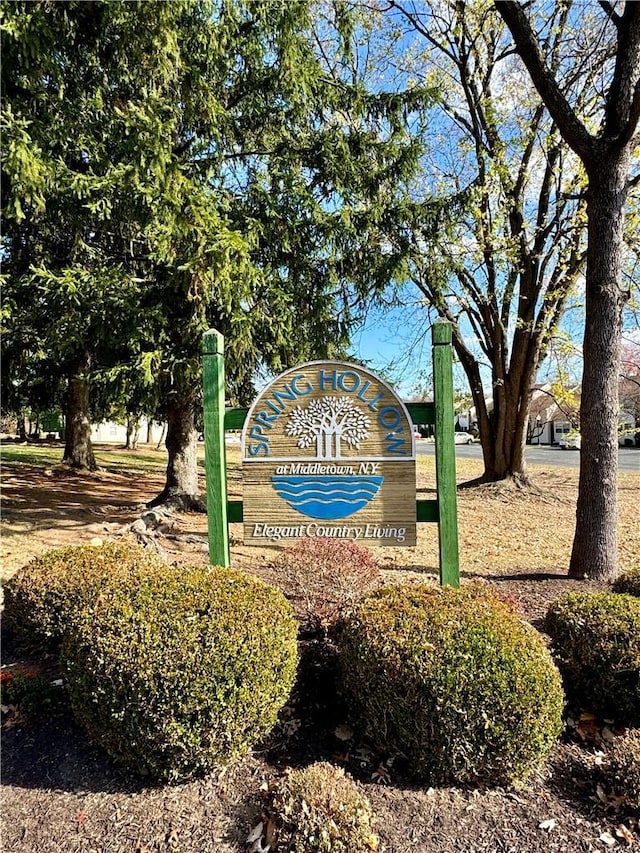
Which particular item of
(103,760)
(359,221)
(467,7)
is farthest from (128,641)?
(467,7)

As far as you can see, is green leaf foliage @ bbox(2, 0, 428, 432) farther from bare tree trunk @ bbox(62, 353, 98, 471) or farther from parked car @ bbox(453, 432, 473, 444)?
parked car @ bbox(453, 432, 473, 444)

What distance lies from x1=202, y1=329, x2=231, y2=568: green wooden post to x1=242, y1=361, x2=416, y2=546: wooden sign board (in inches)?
6.4

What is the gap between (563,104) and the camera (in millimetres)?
4656

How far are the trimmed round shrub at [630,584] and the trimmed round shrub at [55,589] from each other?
300 centimetres

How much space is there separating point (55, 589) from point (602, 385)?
4.57 metres

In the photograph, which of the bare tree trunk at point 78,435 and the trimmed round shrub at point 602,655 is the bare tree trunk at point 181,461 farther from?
the trimmed round shrub at point 602,655

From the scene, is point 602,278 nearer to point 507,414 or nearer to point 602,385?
point 602,385

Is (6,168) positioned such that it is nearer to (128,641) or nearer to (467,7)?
(128,641)

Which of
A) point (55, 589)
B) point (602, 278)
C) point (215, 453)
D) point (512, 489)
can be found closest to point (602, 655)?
point (215, 453)

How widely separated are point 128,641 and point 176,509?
6.44 metres

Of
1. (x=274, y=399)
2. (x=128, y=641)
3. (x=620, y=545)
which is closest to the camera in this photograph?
(x=128, y=641)

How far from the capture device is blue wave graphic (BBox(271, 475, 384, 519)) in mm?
3316

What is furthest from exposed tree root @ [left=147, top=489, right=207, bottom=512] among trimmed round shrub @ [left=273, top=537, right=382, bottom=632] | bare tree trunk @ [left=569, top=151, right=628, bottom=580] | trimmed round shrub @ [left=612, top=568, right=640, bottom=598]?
trimmed round shrub @ [left=612, top=568, right=640, bottom=598]

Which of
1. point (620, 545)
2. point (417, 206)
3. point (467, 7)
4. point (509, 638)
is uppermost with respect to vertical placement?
point (467, 7)
